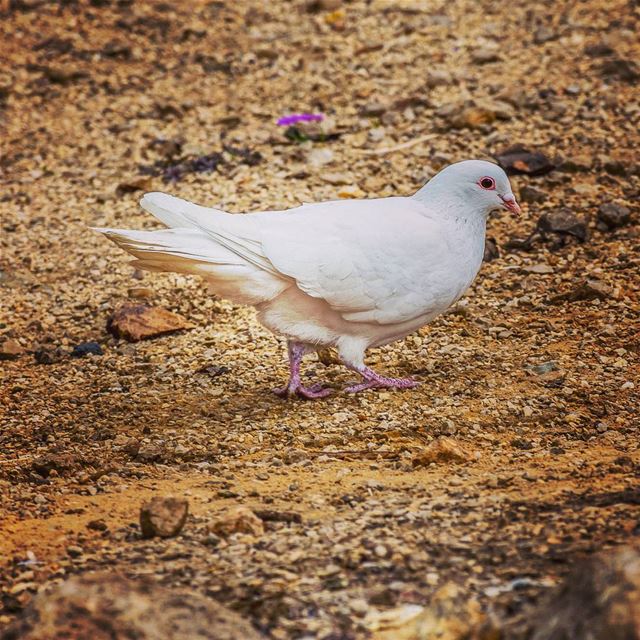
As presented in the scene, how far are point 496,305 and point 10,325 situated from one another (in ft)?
9.38

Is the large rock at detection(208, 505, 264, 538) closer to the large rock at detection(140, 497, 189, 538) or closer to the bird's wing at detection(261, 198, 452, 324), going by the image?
the large rock at detection(140, 497, 189, 538)

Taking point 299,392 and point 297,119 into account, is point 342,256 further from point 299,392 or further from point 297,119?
point 297,119

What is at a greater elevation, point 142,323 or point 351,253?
point 351,253

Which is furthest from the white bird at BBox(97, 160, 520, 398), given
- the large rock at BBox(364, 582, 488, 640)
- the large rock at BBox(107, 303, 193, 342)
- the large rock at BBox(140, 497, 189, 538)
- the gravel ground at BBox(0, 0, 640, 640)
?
the large rock at BBox(364, 582, 488, 640)

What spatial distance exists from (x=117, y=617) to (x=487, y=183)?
10.3ft

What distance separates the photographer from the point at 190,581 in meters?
3.31

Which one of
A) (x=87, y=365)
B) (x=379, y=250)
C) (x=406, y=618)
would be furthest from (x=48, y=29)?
(x=406, y=618)

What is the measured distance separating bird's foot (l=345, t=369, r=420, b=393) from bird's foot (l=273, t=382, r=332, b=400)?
13 centimetres

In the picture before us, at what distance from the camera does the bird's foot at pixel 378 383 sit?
517 cm

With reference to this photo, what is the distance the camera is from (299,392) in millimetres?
5219

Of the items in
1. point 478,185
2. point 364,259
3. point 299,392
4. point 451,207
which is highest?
point 478,185

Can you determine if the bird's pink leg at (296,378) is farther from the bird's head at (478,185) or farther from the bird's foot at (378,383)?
the bird's head at (478,185)

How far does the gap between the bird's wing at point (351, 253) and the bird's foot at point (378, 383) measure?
0.38 meters

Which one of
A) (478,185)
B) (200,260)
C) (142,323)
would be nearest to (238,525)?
(200,260)
